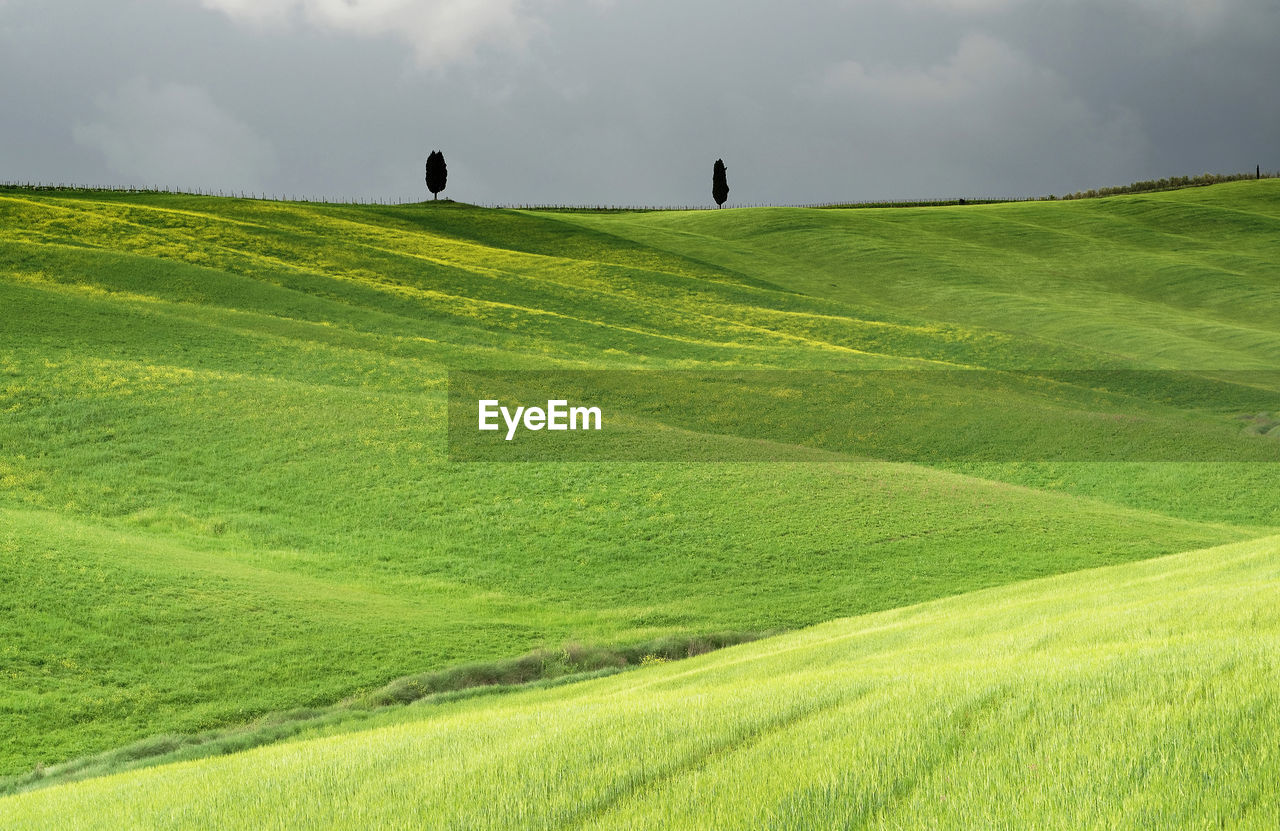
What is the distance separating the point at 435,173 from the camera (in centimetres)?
13775

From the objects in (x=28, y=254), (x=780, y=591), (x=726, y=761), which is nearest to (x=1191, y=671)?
(x=726, y=761)

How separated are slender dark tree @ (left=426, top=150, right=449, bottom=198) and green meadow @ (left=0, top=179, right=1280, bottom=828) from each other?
1833 inches

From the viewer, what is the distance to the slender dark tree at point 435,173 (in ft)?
452

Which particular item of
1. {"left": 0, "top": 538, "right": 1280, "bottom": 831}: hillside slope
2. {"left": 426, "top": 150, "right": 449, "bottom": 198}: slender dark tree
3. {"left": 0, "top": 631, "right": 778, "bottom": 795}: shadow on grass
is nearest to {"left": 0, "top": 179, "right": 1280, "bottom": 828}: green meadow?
{"left": 0, "top": 538, "right": 1280, "bottom": 831}: hillside slope

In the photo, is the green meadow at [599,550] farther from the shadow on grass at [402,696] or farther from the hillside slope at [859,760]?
the shadow on grass at [402,696]

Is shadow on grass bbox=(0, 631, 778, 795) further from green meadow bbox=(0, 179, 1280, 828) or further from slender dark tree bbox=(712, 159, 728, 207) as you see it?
slender dark tree bbox=(712, 159, 728, 207)

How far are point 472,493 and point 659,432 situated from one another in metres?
10.6

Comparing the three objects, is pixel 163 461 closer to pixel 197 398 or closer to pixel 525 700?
pixel 197 398

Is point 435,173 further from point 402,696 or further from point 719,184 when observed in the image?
point 402,696

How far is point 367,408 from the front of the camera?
41.9m

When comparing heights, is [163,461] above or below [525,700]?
above

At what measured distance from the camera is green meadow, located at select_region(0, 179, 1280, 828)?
7059 mm

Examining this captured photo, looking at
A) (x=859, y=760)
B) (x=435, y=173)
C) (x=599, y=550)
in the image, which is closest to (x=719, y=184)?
(x=435, y=173)

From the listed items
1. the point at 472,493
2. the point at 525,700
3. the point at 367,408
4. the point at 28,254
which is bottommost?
the point at 525,700
